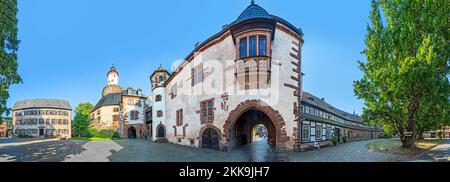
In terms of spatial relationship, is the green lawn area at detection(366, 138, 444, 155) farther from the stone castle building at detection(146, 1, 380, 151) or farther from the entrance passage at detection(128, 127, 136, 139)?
the entrance passage at detection(128, 127, 136, 139)

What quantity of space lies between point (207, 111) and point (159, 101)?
23.8ft

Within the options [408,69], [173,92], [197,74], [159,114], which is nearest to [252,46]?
[197,74]

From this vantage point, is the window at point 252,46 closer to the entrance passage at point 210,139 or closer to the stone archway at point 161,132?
the entrance passage at point 210,139

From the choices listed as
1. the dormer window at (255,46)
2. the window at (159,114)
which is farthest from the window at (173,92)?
the dormer window at (255,46)

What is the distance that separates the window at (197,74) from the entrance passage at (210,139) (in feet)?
7.70

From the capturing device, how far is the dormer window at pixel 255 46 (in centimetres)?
665

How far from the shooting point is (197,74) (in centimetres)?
722

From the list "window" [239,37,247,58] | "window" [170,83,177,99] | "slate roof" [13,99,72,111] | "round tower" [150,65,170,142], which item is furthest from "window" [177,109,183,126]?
"slate roof" [13,99,72,111]

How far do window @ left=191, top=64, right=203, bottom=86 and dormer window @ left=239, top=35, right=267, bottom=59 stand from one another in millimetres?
1411

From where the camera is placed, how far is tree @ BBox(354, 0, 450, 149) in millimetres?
6406

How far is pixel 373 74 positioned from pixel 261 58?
3.67 meters
